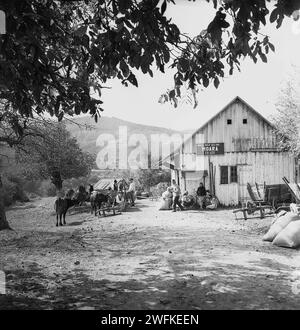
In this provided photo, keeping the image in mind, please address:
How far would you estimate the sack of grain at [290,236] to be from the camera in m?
9.63

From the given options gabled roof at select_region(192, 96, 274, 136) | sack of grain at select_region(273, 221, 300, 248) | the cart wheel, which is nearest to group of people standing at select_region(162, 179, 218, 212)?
gabled roof at select_region(192, 96, 274, 136)

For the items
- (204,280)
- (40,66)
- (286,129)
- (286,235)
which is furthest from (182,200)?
(40,66)

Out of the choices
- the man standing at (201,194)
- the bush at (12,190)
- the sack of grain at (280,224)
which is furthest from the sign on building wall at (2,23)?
the bush at (12,190)

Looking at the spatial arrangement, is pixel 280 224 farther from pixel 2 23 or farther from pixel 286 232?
pixel 2 23

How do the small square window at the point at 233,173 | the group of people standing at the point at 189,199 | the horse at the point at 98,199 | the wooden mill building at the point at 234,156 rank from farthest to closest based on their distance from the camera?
the small square window at the point at 233,173, the wooden mill building at the point at 234,156, the horse at the point at 98,199, the group of people standing at the point at 189,199

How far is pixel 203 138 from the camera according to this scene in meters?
23.5

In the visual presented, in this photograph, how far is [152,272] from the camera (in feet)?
24.1

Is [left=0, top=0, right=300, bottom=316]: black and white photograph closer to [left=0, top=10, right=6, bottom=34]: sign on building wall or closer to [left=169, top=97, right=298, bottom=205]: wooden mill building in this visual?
[left=0, top=10, right=6, bottom=34]: sign on building wall

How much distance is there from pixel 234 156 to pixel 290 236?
13873 mm

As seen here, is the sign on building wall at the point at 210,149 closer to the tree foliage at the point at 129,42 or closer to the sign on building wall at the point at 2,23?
the tree foliage at the point at 129,42

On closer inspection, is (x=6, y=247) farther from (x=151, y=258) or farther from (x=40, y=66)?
(x=40, y=66)

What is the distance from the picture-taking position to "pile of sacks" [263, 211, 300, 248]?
966 centimetres

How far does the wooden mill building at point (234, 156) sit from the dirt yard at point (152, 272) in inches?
417

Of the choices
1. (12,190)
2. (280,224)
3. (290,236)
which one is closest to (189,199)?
(280,224)
